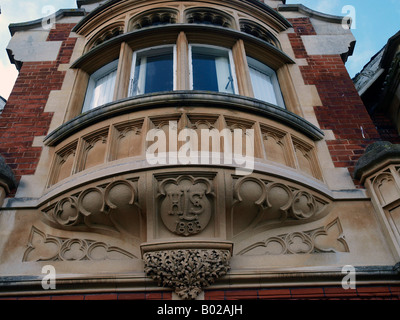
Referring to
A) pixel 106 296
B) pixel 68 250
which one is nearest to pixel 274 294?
pixel 106 296

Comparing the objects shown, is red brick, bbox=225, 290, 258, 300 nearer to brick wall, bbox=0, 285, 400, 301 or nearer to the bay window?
brick wall, bbox=0, 285, 400, 301

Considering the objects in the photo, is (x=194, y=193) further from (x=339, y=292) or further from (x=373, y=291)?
(x=373, y=291)

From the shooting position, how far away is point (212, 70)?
6.13m

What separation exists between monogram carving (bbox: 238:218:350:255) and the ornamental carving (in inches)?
18.1

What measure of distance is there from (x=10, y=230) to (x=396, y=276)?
4.39 m

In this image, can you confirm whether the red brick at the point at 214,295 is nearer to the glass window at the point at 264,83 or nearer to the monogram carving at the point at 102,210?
the monogram carving at the point at 102,210

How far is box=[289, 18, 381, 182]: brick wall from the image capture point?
5195 millimetres

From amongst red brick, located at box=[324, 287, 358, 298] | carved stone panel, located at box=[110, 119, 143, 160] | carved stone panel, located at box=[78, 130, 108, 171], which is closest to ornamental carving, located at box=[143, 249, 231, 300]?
red brick, located at box=[324, 287, 358, 298]

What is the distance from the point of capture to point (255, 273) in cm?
385

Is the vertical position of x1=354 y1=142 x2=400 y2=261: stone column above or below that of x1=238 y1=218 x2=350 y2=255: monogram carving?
above

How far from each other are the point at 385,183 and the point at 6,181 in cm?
469

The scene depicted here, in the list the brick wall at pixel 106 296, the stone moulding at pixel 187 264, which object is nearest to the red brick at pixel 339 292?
the stone moulding at pixel 187 264

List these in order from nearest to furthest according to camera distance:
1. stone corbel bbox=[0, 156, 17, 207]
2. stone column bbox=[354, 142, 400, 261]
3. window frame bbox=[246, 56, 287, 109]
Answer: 1. stone column bbox=[354, 142, 400, 261]
2. stone corbel bbox=[0, 156, 17, 207]
3. window frame bbox=[246, 56, 287, 109]
